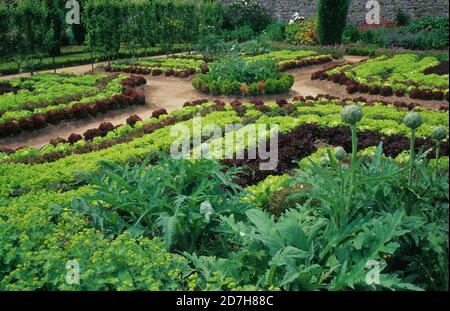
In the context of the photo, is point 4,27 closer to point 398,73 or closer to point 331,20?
point 398,73

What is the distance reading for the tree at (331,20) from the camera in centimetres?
2075

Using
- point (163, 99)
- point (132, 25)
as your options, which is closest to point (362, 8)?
point (132, 25)

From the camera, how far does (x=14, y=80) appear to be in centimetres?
1468

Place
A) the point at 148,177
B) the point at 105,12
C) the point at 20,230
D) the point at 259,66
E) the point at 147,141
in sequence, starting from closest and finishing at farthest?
1. the point at 20,230
2. the point at 148,177
3. the point at 147,141
4. the point at 259,66
5. the point at 105,12

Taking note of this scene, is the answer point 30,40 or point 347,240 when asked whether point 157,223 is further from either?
point 30,40

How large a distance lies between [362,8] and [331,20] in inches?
238

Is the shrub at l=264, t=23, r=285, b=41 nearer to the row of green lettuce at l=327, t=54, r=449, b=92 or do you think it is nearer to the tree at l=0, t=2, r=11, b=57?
the row of green lettuce at l=327, t=54, r=449, b=92

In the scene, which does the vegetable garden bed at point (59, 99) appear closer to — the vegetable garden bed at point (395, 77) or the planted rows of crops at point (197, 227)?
the planted rows of crops at point (197, 227)

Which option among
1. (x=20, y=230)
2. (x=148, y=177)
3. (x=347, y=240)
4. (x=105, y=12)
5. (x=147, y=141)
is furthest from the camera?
(x=105, y=12)

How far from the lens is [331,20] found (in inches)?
828

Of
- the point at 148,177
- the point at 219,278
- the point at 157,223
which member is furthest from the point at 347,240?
the point at 148,177

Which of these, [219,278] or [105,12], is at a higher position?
[105,12]

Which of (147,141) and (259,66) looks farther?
(259,66)

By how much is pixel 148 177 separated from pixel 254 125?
3.92 m
